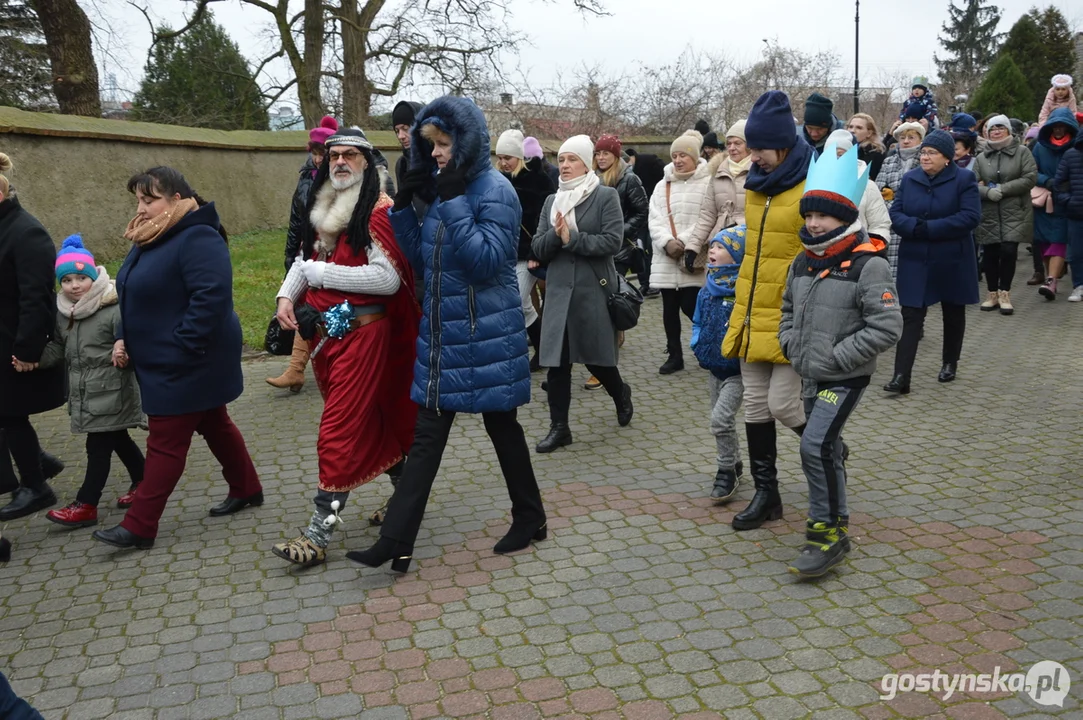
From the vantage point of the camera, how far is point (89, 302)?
5.62 metres

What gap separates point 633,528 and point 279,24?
17465 millimetres

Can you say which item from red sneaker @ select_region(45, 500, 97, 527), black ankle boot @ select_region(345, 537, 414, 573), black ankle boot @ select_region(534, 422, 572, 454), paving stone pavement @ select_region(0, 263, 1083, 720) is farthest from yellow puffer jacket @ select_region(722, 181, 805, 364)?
red sneaker @ select_region(45, 500, 97, 527)

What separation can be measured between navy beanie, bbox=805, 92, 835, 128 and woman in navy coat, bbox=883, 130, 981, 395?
2.55 ft

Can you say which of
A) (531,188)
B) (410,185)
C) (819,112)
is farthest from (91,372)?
(819,112)

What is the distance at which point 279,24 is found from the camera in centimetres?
2002

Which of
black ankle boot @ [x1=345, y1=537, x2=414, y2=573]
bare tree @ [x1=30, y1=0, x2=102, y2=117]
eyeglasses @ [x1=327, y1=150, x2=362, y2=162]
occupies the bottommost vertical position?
black ankle boot @ [x1=345, y1=537, x2=414, y2=573]

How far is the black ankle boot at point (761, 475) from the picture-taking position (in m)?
5.18

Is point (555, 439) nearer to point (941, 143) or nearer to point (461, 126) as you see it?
point (461, 126)

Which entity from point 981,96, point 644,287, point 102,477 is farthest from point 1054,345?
point 981,96

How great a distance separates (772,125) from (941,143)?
3.59m

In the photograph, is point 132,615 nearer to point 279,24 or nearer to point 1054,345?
point 1054,345

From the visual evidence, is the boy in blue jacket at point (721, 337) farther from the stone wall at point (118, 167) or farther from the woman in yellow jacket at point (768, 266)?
the stone wall at point (118, 167)

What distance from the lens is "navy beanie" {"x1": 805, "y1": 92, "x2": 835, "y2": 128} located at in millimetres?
8078

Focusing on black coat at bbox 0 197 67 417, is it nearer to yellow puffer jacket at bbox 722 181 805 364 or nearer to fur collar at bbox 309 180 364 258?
fur collar at bbox 309 180 364 258
